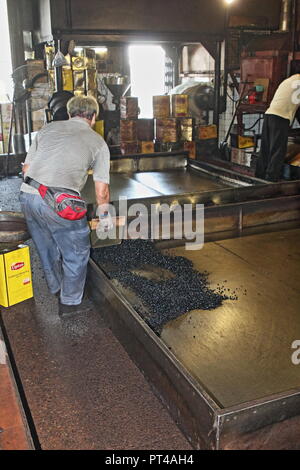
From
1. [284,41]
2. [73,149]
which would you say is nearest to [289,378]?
[73,149]

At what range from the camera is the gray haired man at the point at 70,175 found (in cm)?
286

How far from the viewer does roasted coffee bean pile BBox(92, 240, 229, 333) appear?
2.88 meters

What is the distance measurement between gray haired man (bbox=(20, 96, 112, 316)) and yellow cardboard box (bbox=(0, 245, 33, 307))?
0.26 m

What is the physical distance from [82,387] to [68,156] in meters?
1.29

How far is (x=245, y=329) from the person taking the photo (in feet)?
8.79

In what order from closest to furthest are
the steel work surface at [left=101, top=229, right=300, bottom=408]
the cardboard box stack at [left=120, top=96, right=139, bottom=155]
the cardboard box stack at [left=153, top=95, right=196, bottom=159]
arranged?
the steel work surface at [left=101, top=229, right=300, bottom=408] → the cardboard box stack at [left=120, top=96, right=139, bottom=155] → the cardboard box stack at [left=153, top=95, right=196, bottom=159]

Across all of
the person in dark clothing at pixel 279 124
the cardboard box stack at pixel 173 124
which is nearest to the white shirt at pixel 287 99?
the person in dark clothing at pixel 279 124

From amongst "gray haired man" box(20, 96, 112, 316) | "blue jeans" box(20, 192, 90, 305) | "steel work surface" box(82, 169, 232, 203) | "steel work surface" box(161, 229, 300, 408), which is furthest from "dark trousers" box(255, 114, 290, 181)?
"blue jeans" box(20, 192, 90, 305)

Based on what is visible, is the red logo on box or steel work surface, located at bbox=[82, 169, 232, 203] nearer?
the red logo on box

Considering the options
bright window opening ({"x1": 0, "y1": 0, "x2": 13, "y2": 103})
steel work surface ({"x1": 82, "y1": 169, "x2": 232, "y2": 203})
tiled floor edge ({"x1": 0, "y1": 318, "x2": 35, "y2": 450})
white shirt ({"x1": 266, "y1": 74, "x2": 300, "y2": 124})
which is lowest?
tiled floor edge ({"x1": 0, "y1": 318, "x2": 35, "y2": 450})

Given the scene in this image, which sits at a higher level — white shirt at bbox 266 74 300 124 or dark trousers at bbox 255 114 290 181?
white shirt at bbox 266 74 300 124

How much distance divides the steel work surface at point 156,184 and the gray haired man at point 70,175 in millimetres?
2171

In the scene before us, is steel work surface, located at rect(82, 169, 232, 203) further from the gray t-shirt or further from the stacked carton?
the gray t-shirt

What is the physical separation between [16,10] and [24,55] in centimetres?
69
